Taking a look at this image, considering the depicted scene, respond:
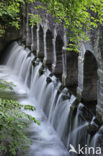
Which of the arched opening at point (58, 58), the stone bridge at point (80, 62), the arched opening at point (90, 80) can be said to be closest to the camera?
the stone bridge at point (80, 62)

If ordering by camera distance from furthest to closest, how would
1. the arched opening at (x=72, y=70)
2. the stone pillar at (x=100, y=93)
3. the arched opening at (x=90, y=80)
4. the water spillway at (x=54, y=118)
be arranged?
the arched opening at (x=72, y=70) < the arched opening at (x=90, y=80) < the water spillway at (x=54, y=118) < the stone pillar at (x=100, y=93)

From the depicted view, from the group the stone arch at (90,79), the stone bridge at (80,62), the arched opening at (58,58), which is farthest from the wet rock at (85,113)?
the arched opening at (58,58)

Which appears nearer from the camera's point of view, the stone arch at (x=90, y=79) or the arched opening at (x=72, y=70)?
the stone arch at (x=90, y=79)

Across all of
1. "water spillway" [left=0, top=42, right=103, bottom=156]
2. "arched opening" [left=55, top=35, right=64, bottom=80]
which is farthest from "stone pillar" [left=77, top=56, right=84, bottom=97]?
"arched opening" [left=55, top=35, right=64, bottom=80]

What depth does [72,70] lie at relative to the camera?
1188 centimetres

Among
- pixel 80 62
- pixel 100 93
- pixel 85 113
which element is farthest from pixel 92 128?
pixel 80 62

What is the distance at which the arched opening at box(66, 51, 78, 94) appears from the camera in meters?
11.6

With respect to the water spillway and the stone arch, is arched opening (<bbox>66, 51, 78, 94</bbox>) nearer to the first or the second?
the water spillway

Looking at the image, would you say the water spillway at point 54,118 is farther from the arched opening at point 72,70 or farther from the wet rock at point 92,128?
the arched opening at point 72,70

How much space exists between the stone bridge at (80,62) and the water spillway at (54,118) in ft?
1.80

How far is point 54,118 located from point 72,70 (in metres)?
2.61

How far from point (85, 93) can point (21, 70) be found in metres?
8.52

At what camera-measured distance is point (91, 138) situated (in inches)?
312

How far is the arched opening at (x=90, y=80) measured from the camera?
9789 mm
